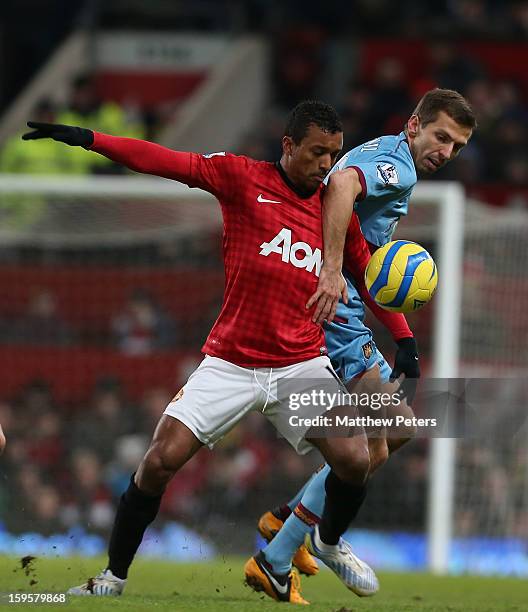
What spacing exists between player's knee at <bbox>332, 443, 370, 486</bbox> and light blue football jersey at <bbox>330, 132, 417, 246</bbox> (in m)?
0.99

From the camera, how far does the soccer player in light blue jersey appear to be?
239 inches

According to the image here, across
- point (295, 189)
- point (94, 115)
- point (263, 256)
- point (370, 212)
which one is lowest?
point (94, 115)

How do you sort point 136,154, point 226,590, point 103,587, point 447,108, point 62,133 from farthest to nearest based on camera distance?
point 226,590 < point 447,108 < point 103,587 < point 136,154 < point 62,133

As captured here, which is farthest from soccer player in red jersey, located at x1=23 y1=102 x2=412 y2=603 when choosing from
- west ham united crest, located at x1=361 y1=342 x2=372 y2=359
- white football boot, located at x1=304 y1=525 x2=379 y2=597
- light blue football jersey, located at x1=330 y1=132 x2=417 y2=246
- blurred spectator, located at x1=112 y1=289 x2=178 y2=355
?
blurred spectator, located at x1=112 y1=289 x2=178 y2=355

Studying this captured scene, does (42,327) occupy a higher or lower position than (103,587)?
lower

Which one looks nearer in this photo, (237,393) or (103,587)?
(237,393)

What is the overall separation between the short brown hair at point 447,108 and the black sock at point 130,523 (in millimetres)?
2054

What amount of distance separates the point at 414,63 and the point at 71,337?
6051 millimetres

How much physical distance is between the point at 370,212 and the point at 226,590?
195cm

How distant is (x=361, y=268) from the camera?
21.1 ft

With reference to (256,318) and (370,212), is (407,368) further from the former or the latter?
(256,318)

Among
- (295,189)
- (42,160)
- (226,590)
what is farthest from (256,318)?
(42,160)

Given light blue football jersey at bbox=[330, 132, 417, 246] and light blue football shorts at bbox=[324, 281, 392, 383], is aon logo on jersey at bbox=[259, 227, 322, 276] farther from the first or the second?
light blue football shorts at bbox=[324, 281, 392, 383]

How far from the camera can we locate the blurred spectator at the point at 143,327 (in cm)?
1155
